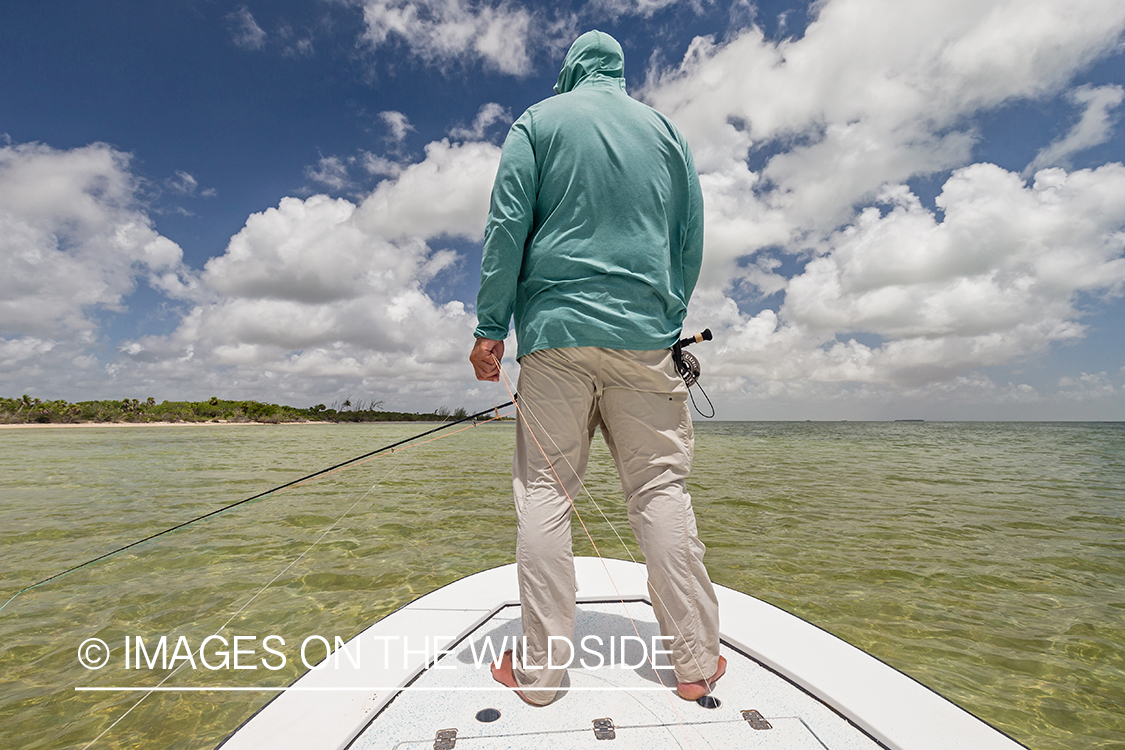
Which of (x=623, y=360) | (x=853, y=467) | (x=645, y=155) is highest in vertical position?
(x=645, y=155)

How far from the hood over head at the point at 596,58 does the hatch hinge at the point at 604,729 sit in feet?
7.17

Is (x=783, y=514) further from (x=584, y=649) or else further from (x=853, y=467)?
(x=853, y=467)

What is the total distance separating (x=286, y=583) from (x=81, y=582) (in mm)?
1554

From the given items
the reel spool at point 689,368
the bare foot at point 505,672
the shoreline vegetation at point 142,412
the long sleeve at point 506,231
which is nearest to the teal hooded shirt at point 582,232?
the long sleeve at point 506,231

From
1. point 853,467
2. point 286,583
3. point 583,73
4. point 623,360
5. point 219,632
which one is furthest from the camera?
point 853,467

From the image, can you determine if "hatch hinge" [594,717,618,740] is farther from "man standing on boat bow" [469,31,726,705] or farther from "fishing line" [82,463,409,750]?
"fishing line" [82,463,409,750]

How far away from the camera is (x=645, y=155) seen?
168cm

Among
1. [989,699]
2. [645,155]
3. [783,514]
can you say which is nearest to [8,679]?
[645,155]

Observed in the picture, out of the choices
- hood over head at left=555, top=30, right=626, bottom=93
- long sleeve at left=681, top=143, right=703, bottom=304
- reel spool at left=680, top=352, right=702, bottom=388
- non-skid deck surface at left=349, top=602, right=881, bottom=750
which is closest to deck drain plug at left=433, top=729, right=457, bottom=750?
non-skid deck surface at left=349, top=602, right=881, bottom=750

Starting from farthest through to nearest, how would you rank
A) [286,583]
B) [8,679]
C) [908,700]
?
[286,583] → [8,679] → [908,700]

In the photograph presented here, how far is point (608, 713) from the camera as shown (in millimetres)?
1396

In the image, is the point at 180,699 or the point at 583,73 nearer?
the point at 583,73

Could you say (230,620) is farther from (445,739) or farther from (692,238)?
(692,238)

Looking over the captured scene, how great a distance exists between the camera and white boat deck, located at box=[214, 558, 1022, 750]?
1257mm
